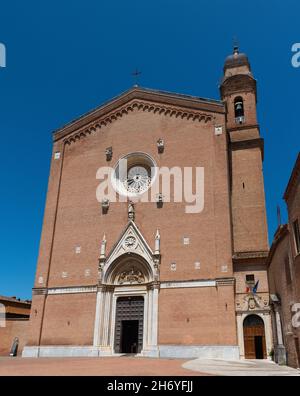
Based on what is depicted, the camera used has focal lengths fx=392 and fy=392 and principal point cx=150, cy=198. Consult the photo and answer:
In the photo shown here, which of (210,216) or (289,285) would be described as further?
(210,216)

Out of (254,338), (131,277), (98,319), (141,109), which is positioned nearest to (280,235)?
(254,338)

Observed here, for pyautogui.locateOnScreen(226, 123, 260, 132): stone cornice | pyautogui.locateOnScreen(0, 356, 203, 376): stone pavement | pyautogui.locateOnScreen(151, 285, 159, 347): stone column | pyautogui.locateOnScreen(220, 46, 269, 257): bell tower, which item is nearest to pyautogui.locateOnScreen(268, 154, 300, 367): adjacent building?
pyautogui.locateOnScreen(0, 356, 203, 376): stone pavement

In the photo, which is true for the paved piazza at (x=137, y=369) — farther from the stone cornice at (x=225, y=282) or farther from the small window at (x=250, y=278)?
the small window at (x=250, y=278)

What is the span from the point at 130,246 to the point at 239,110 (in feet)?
51.2

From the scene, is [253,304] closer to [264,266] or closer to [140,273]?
[264,266]

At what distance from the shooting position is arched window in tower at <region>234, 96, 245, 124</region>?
32000mm

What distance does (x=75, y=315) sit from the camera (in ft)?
81.9

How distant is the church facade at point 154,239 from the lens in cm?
2270

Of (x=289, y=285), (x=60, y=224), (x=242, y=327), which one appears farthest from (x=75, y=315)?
(x=289, y=285)

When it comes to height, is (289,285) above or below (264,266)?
below

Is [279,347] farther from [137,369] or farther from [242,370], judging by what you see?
[137,369]

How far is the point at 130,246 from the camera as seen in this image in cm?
2530

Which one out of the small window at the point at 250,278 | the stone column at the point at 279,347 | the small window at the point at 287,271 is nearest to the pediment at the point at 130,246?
the small window at the point at 250,278

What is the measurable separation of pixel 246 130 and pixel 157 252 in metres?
13.1
